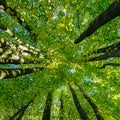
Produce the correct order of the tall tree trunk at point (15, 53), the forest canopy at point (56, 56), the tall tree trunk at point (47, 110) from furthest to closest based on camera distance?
the tall tree trunk at point (47, 110) → the forest canopy at point (56, 56) → the tall tree trunk at point (15, 53)

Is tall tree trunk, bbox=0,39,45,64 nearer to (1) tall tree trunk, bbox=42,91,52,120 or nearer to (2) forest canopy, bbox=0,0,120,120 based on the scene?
(2) forest canopy, bbox=0,0,120,120

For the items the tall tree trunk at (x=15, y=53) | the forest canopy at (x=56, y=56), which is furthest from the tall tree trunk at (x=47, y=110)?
the tall tree trunk at (x=15, y=53)

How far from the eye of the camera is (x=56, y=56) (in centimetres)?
1439

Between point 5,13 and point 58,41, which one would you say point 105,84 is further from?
point 5,13

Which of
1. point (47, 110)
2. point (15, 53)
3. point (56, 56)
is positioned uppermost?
point (15, 53)

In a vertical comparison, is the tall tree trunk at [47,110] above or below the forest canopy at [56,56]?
below

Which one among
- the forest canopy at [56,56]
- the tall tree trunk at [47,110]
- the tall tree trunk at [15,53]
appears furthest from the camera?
the tall tree trunk at [47,110]

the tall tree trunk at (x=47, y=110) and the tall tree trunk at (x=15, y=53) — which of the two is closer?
the tall tree trunk at (x=15, y=53)

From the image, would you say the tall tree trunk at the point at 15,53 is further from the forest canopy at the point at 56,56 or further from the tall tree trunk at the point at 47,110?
the tall tree trunk at the point at 47,110

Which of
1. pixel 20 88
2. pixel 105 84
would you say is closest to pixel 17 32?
pixel 20 88

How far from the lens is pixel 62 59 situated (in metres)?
14.8

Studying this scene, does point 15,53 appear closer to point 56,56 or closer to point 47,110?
point 56,56

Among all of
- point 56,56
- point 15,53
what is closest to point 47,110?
point 56,56

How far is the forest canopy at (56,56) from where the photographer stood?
39.5 feet
